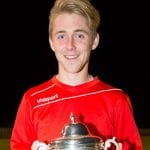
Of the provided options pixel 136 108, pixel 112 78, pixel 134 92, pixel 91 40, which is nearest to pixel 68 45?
pixel 91 40

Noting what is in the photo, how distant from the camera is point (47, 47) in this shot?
7.84m

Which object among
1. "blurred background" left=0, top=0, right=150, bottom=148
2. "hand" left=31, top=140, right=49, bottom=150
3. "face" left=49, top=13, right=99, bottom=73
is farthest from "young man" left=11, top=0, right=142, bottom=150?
"blurred background" left=0, top=0, right=150, bottom=148

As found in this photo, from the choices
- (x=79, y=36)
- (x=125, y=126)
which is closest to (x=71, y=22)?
(x=79, y=36)

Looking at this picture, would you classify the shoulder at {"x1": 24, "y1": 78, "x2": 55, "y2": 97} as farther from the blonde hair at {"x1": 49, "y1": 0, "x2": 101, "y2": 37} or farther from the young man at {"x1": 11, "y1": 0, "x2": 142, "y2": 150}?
the blonde hair at {"x1": 49, "y1": 0, "x2": 101, "y2": 37}

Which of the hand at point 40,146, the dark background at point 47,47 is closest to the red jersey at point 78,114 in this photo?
the hand at point 40,146

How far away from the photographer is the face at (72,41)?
135 cm

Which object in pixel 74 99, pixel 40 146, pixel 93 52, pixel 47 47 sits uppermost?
pixel 47 47

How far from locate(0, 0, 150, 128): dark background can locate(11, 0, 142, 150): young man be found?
19.2 feet

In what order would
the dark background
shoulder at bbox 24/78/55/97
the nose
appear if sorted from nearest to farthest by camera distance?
1. the nose
2. shoulder at bbox 24/78/55/97
3. the dark background

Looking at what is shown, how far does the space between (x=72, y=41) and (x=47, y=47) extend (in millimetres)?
6510

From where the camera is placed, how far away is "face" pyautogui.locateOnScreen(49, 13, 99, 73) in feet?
4.44

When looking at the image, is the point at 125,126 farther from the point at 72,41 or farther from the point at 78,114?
the point at 72,41

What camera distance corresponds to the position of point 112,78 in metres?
7.41

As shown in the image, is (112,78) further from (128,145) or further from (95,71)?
Result: (128,145)
